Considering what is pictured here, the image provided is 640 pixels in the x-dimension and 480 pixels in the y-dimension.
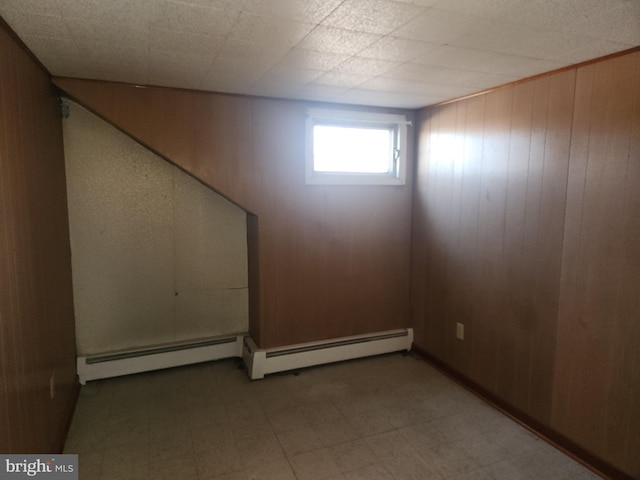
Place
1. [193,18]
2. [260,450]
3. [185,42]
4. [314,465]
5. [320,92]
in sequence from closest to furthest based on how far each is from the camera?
1. [193,18]
2. [185,42]
3. [314,465]
4. [260,450]
5. [320,92]

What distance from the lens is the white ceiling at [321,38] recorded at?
145 cm

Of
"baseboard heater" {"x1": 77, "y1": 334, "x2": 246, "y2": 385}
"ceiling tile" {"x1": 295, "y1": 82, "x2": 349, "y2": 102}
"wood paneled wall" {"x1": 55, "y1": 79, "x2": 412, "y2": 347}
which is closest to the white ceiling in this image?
"ceiling tile" {"x1": 295, "y1": 82, "x2": 349, "y2": 102}

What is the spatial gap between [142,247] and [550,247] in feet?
9.03

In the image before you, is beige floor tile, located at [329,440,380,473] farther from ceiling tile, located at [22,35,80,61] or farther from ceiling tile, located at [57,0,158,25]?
ceiling tile, located at [22,35,80,61]

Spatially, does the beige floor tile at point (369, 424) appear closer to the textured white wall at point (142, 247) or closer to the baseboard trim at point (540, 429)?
the baseboard trim at point (540, 429)

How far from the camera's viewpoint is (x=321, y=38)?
1.74m

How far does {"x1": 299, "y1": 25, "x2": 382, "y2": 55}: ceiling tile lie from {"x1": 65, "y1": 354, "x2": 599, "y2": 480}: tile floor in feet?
6.79

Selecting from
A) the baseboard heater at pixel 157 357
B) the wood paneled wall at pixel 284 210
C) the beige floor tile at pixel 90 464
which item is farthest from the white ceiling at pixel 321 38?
the beige floor tile at pixel 90 464

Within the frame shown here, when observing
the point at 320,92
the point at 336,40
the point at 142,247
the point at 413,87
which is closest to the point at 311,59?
the point at 336,40

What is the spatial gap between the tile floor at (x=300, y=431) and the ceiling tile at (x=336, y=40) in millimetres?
2069

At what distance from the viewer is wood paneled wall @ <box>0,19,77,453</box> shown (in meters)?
1.51

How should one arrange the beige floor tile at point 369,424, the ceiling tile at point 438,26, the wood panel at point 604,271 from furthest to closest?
the beige floor tile at point 369,424, the wood panel at point 604,271, the ceiling tile at point 438,26

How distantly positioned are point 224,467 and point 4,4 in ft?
7.19

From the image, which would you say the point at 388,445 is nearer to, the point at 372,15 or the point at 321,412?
the point at 321,412
